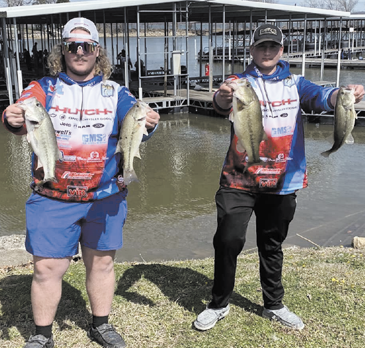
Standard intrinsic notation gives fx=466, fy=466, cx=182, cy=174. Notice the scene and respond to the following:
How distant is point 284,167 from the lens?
312 cm

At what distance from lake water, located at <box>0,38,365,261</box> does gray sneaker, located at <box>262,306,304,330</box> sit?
2563 millimetres

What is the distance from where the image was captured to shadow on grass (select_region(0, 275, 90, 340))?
3303mm

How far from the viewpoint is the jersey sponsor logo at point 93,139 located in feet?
8.96

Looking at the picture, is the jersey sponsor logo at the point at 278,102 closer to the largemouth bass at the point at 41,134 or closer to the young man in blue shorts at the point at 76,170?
the young man in blue shorts at the point at 76,170

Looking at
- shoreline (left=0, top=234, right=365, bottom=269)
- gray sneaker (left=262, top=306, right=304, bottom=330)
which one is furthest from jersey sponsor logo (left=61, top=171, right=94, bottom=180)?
shoreline (left=0, top=234, right=365, bottom=269)

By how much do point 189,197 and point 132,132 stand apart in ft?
19.6

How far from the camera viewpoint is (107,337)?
10.00ft

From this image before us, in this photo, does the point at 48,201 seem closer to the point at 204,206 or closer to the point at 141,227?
the point at 141,227

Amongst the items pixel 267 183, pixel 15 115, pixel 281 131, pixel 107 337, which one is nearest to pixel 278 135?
pixel 281 131

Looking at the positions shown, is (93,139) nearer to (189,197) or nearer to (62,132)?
(62,132)

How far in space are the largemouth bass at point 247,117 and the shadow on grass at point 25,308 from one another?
68.9 inches

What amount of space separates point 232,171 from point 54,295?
54.6 inches

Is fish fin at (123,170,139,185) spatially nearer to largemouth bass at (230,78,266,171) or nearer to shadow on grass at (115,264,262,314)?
largemouth bass at (230,78,266,171)

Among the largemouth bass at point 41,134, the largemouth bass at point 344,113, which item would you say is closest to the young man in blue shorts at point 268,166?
the largemouth bass at point 344,113
